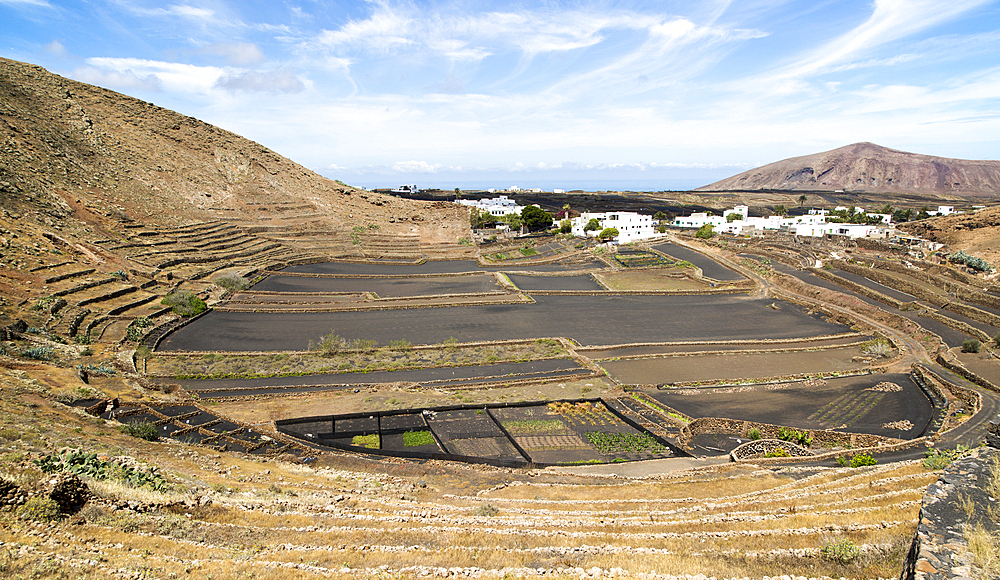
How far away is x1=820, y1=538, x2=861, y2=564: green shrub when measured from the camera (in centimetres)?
943

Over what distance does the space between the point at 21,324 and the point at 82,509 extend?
21.8m

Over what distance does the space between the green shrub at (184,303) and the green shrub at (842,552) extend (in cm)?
3706

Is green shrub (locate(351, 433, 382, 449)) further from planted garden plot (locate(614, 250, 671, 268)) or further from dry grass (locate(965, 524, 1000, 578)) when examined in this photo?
planted garden plot (locate(614, 250, 671, 268))

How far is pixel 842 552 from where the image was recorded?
949 centimetres

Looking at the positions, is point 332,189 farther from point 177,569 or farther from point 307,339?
point 177,569

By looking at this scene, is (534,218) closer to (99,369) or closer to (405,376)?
(405,376)

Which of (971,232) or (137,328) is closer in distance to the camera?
(137,328)

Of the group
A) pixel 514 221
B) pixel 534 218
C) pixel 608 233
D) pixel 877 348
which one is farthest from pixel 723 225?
pixel 877 348

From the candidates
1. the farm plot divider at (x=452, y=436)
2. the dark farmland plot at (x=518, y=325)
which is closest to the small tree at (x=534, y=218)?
the dark farmland plot at (x=518, y=325)

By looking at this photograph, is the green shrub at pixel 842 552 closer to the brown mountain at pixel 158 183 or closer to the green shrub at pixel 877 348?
the green shrub at pixel 877 348

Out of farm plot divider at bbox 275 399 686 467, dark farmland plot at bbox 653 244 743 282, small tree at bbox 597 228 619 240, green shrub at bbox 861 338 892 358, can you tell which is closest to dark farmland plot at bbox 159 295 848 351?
green shrub at bbox 861 338 892 358

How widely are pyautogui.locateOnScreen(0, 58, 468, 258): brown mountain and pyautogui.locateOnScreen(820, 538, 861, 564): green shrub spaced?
166ft

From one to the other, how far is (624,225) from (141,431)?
237 ft

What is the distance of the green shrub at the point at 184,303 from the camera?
33031 millimetres
